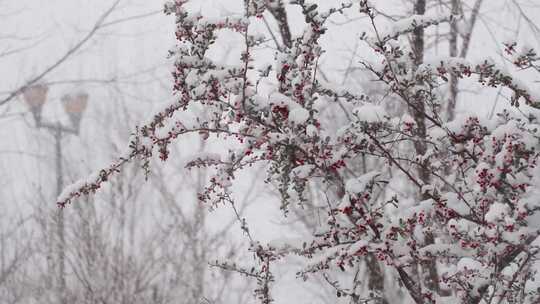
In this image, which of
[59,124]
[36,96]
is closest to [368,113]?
[36,96]

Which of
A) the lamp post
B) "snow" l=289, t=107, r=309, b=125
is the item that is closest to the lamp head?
the lamp post

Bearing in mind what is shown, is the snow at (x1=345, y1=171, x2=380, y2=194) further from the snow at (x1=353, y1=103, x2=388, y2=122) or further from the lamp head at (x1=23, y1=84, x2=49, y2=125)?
the lamp head at (x1=23, y1=84, x2=49, y2=125)

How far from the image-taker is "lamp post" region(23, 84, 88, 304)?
25.0ft

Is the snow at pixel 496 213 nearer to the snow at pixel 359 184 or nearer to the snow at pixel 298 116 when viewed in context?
the snow at pixel 359 184

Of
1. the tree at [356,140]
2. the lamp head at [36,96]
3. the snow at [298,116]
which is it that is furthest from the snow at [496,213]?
the lamp head at [36,96]

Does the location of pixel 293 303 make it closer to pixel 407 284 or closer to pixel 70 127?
pixel 70 127

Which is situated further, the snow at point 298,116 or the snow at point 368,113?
the snow at point 368,113

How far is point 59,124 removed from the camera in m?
9.23

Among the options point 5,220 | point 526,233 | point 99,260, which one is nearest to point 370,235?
point 526,233

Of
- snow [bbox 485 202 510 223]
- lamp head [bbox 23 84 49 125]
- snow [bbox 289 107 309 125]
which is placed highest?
lamp head [bbox 23 84 49 125]

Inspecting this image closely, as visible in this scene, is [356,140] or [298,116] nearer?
[298,116]

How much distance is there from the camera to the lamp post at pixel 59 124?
7617 millimetres

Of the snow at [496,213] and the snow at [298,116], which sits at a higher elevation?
the snow at [298,116]

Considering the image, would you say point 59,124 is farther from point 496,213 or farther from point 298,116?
point 496,213
